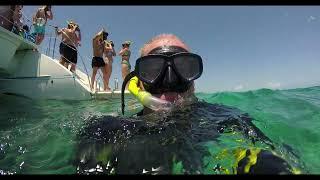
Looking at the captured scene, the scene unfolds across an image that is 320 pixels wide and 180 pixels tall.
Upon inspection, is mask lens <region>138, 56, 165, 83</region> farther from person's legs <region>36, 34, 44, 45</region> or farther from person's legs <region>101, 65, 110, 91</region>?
person's legs <region>36, 34, 44, 45</region>

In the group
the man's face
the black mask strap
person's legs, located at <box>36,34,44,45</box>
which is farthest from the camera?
person's legs, located at <box>36,34,44,45</box>

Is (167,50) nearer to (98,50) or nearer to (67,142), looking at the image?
(67,142)

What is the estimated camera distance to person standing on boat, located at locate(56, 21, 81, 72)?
9492 mm

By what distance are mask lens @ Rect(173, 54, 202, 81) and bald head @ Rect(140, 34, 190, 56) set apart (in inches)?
6.2

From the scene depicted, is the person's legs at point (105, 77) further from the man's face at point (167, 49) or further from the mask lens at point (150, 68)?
the mask lens at point (150, 68)

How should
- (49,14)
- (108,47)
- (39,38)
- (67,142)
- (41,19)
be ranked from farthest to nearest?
(108,47), (39,38), (49,14), (41,19), (67,142)

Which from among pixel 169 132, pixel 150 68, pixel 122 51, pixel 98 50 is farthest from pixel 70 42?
pixel 169 132

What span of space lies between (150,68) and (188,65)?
299 mm

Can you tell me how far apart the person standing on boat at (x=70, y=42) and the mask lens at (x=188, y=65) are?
720 centimetres

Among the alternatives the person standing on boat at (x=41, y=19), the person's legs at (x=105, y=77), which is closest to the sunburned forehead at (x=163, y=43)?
the person standing on boat at (x=41, y=19)

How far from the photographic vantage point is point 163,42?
2840 millimetres

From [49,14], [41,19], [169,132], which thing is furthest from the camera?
[49,14]

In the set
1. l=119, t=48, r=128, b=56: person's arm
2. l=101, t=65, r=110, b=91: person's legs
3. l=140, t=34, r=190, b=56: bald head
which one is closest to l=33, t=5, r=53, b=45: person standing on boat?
l=101, t=65, r=110, b=91: person's legs

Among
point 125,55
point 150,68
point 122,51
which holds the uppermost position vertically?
point 122,51
